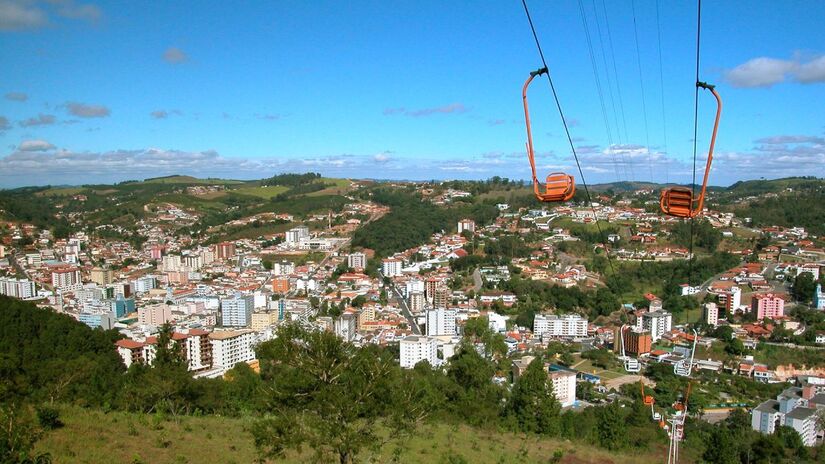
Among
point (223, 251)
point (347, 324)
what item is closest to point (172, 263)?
point (223, 251)

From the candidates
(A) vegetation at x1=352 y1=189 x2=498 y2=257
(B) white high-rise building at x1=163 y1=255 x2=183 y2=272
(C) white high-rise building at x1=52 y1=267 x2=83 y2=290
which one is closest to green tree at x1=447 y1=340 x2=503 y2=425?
(C) white high-rise building at x1=52 y1=267 x2=83 y2=290

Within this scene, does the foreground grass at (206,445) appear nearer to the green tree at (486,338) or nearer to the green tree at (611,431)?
the green tree at (611,431)

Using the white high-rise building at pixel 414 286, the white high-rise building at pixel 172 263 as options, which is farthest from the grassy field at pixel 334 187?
the white high-rise building at pixel 414 286

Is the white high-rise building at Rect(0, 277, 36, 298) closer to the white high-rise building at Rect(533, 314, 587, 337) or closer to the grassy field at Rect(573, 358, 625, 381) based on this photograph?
the white high-rise building at Rect(533, 314, 587, 337)

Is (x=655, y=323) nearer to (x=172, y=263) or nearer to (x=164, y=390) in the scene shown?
(x=164, y=390)

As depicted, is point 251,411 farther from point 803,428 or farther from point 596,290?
point 596,290

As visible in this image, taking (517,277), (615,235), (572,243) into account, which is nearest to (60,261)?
(517,277)
